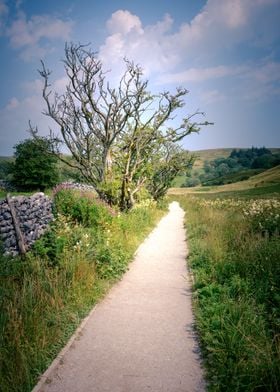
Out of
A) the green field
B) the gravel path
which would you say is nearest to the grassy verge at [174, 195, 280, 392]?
the green field

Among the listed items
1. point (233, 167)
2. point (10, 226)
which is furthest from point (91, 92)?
point (233, 167)

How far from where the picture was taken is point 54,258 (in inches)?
299

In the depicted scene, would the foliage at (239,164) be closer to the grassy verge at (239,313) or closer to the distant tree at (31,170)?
the distant tree at (31,170)

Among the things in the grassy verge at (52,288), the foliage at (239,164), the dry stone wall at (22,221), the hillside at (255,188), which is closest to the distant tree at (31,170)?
the dry stone wall at (22,221)

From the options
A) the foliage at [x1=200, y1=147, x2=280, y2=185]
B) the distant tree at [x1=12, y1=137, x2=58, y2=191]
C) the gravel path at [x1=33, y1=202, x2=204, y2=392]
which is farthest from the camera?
the foliage at [x1=200, y1=147, x2=280, y2=185]

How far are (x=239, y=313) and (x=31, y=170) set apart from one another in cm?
4288

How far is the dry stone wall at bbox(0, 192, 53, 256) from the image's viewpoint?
335 inches

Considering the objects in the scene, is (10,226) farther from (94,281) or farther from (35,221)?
(94,281)

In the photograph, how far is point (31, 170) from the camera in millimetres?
43188

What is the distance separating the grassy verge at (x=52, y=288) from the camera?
13.6ft

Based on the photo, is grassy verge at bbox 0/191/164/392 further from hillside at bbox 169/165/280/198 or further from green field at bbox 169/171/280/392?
hillside at bbox 169/165/280/198

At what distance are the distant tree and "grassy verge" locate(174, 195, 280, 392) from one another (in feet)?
128

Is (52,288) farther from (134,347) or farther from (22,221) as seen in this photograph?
(22,221)

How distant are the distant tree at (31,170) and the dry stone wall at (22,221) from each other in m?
33.7
